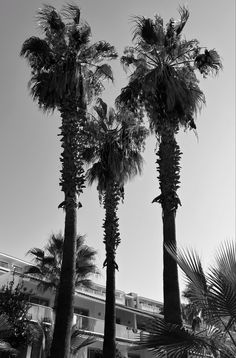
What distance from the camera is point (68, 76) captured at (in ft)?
54.0

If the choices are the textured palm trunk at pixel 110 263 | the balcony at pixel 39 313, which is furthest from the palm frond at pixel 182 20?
the balcony at pixel 39 313

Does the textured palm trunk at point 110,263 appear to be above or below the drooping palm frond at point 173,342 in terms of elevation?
above

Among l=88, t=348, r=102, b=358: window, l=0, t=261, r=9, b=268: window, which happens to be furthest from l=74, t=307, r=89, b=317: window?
l=0, t=261, r=9, b=268: window

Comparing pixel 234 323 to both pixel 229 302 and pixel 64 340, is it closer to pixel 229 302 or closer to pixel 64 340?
pixel 229 302

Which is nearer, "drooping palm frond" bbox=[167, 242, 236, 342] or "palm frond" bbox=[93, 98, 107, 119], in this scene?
"drooping palm frond" bbox=[167, 242, 236, 342]

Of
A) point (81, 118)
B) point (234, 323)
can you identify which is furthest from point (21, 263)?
point (234, 323)

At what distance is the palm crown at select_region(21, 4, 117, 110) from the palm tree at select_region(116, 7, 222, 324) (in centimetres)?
159

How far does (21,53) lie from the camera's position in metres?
17.2

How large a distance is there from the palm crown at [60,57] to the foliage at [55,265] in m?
10.4

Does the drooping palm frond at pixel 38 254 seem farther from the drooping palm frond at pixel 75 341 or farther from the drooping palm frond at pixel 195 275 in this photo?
the drooping palm frond at pixel 195 275

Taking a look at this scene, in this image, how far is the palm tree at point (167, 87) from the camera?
14233mm

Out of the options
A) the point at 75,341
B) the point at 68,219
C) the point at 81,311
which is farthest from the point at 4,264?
the point at 68,219

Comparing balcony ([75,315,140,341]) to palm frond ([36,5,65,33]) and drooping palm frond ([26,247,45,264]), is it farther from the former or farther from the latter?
palm frond ([36,5,65,33])

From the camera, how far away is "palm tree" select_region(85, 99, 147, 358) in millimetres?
19469
